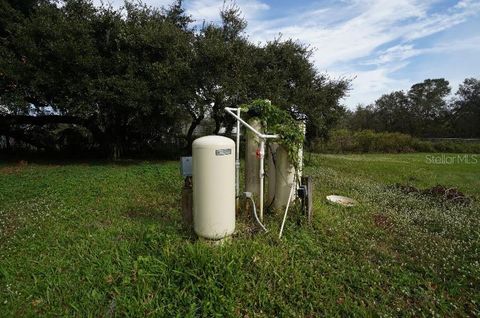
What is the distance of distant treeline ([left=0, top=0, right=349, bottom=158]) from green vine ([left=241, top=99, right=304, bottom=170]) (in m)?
5.44

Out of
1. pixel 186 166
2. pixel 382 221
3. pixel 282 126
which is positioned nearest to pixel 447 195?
pixel 382 221

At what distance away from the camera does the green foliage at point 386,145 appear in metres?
19.5

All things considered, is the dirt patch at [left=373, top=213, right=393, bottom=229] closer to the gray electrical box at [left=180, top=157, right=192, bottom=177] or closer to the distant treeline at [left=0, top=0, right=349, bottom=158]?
the gray electrical box at [left=180, top=157, right=192, bottom=177]

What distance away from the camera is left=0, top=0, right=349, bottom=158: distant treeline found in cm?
822

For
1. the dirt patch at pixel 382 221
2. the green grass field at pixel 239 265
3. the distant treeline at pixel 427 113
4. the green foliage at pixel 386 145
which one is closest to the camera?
the green grass field at pixel 239 265

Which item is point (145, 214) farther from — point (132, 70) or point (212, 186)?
point (132, 70)

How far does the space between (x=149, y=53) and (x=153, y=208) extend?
6215 millimetres

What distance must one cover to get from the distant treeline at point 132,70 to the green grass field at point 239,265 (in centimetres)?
514

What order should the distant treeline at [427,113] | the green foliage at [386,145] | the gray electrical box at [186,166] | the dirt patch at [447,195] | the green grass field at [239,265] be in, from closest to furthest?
the green grass field at [239,265] → the gray electrical box at [186,166] → the dirt patch at [447,195] → the green foliage at [386,145] → the distant treeline at [427,113]

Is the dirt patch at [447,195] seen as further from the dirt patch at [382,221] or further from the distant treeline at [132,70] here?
the distant treeline at [132,70]

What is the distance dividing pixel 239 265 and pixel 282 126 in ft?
5.77

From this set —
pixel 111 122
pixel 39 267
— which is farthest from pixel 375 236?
pixel 111 122

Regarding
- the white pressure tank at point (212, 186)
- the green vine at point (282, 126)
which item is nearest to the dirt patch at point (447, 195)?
the green vine at point (282, 126)

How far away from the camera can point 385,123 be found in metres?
34.3
